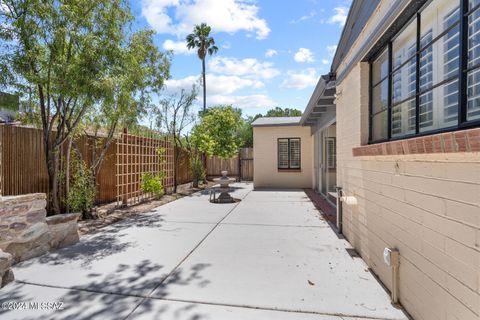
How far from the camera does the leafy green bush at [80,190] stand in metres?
6.09

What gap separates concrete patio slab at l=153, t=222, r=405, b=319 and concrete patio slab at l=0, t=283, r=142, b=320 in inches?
17.6

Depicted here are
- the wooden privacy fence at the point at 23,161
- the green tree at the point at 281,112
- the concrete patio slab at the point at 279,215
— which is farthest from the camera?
the green tree at the point at 281,112

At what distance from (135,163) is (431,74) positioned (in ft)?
28.0

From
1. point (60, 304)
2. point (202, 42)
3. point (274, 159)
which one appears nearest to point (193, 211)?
point (60, 304)

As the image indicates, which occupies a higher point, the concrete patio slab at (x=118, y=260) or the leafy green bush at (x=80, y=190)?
A: the leafy green bush at (x=80, y=190)

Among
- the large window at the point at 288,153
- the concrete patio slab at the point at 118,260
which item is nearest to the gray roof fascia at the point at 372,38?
the concrete patio slab at the point at 118,260

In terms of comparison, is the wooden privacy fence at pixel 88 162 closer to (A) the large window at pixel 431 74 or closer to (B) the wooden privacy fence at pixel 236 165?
(B) the wooden privacy fence at pixel 236 165

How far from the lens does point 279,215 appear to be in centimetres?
694

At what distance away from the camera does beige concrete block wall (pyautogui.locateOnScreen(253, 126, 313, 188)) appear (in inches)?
499

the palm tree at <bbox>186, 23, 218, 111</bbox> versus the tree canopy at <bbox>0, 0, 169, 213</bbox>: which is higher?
the palm tree at <bbox>186, 23, 218, 111</bbox>

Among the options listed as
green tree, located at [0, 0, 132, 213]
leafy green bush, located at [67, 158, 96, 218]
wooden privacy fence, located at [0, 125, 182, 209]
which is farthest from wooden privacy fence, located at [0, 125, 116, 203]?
green tree, located at [0, 0, 132, 213]

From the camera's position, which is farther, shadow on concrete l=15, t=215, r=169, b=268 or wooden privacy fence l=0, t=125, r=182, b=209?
wooden privacy fence l=0, t=125, r=182, b=209

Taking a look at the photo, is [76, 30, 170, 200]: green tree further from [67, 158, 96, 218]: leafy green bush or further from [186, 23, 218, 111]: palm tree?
[186, 23, 218, 111]: palm tree

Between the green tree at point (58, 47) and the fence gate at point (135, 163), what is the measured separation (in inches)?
131
